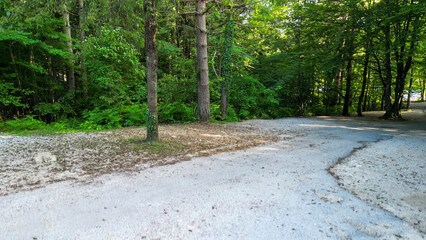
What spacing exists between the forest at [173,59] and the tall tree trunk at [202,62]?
1.7 inches

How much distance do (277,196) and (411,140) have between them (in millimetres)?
6634

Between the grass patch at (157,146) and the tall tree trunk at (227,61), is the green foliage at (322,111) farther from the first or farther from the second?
the grass patch at (157,146)

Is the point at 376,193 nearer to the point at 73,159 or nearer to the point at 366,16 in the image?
the point at 73,159

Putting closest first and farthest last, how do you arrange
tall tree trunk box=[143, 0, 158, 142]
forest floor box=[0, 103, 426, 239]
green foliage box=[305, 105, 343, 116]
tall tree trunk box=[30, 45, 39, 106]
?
forest floor box=[0, 103, 426, 239]
tall tree trunk box=[143, 0, 158, 142]
tall tree trunk box=[30, 45, 39, 106]
green foliage box=[305, 105, 343, 116]

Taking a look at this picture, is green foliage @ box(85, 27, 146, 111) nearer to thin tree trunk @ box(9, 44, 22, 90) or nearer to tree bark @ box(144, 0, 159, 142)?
thin tree trunk @ box(9, 44, 22, 90)

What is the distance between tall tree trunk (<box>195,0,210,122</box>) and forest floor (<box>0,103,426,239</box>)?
4598 millimetres

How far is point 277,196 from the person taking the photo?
10.5 feet

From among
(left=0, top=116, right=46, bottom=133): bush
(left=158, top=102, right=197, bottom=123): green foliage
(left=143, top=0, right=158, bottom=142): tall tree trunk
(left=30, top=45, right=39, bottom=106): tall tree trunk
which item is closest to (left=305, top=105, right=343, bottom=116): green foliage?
(left=158, top=102, right=197, bottom=123): green foliage

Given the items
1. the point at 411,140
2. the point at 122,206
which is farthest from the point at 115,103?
the point at 411,140

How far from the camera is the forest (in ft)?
19.2

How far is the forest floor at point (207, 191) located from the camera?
240cm

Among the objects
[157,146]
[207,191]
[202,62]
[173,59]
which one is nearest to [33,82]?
[173,59]

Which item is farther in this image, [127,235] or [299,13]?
[299,13]

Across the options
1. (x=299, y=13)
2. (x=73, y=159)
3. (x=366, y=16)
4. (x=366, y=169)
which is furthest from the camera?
(x=299, y=13)
